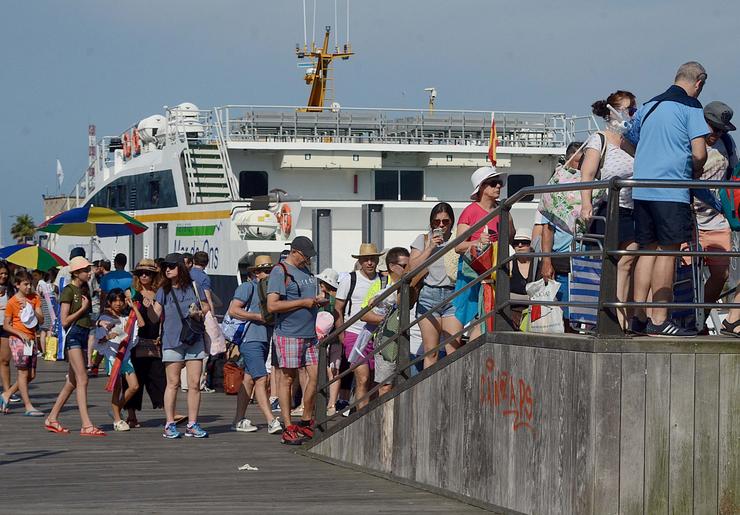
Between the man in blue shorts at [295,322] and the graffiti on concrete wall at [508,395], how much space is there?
340 centimetres

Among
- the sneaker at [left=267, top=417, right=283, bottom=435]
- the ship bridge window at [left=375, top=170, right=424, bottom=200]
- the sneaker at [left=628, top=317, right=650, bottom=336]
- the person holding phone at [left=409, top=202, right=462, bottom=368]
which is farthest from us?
the ship bridge window at [left=375, top=170, right=424, bottom=200]

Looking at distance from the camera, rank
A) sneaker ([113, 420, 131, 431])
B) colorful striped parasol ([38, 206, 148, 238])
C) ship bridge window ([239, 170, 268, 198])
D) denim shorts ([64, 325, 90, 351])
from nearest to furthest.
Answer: denim shorts ([64, 325, 90, 351]) → sneaker ([113, 420, 131, 431]) → colorful striped parasol ([38, 206, 148, 238]) → ship bridge window ([239, 170, 268, 198])

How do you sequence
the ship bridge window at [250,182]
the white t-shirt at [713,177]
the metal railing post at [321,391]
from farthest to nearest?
the ship bridge window at [250,182] < the metal railing post at [321,391] < the white t-shirt at [713,177]

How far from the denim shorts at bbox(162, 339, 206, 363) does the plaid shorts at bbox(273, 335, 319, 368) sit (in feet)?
3.21

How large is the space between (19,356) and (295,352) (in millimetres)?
4471

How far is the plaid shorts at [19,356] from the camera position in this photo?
14.7m

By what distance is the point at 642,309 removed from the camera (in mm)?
8117

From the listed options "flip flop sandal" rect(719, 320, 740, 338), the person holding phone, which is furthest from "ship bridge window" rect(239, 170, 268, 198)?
"flip flop sandal" rect(719, 320, 740, 338)

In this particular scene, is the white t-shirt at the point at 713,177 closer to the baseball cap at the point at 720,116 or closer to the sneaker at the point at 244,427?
the baseball cap at the point at 720,116

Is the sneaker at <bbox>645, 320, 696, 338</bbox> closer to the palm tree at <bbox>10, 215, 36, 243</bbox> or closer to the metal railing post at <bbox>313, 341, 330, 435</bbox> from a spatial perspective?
the metal railing post at <bbox>313, 341, 330, 435</bbox>

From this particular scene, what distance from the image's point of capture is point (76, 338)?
12.7 meters

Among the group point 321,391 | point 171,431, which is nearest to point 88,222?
point 171,431

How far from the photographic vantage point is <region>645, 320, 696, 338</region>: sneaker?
7597 millimetres

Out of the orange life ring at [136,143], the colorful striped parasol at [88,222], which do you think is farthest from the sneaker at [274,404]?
the orange life ring at [136,143]
